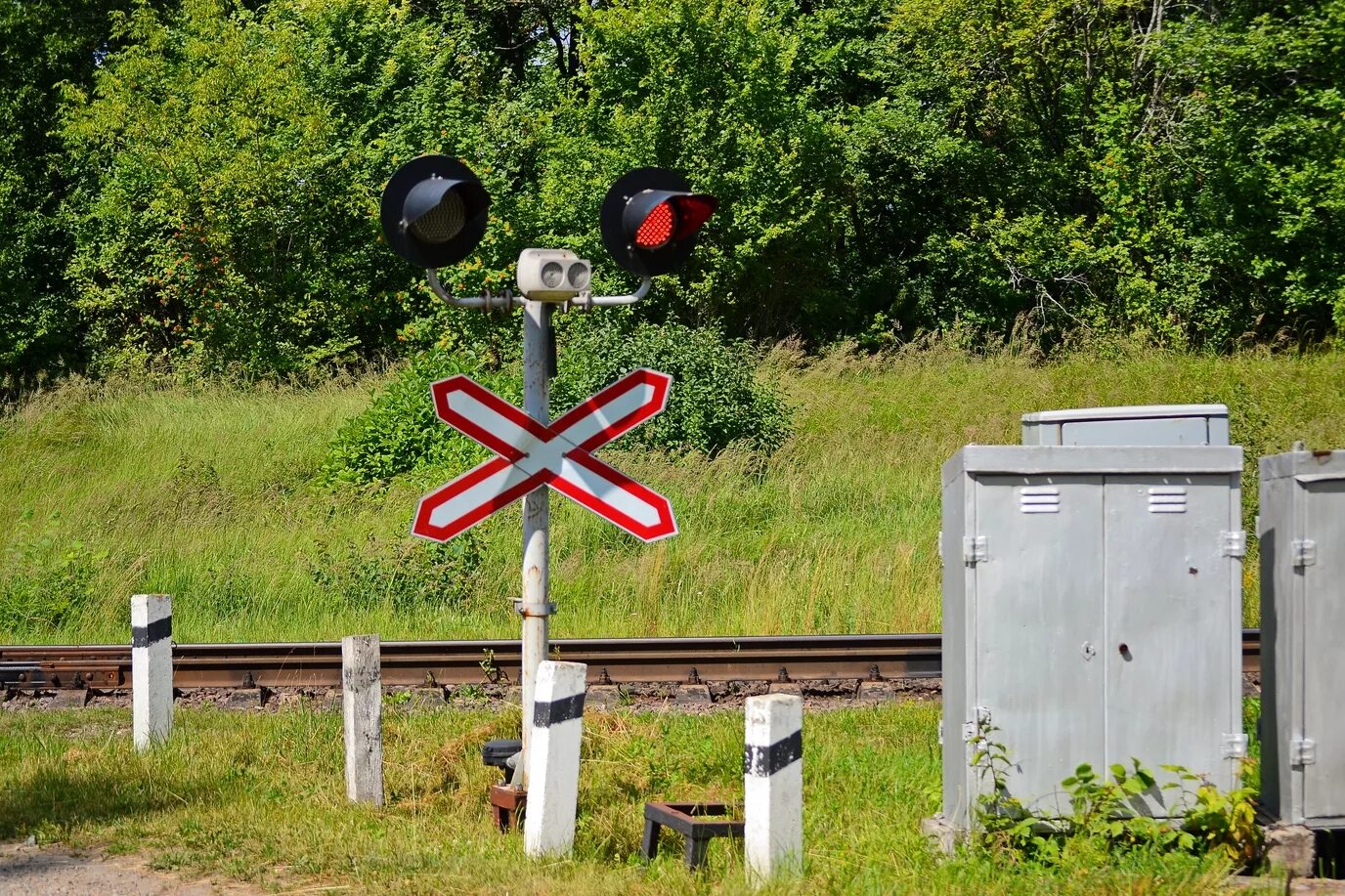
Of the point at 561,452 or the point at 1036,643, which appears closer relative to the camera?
the point at 1036,643

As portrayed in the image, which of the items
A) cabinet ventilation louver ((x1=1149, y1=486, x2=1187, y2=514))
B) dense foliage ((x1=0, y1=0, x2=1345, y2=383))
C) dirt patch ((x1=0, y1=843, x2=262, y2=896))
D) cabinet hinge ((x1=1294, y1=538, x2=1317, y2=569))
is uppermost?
dense foliage ((x1=0, y1=0, x2=1345, y2=383))

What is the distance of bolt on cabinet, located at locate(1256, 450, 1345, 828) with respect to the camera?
622 cm

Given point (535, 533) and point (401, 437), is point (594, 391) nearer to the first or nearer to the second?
point (401, 437)

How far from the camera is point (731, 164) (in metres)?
26.3

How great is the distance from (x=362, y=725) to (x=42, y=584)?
7.60 metres

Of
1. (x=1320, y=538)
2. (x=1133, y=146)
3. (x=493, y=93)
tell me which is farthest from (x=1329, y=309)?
(x=1320, y=538)

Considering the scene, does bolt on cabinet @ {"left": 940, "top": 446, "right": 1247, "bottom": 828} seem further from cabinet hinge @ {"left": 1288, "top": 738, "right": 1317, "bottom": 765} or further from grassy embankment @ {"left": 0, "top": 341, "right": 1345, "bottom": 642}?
grassy embankment @ {"left": 0, "top": 341, "right": 1345, "bottom": 642}

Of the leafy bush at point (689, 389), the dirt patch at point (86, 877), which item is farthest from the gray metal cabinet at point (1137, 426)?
the leafy bush at point (689, 389)

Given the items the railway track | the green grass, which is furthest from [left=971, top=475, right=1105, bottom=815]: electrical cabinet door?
the railway track

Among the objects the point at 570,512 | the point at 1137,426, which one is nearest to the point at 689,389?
the point at 570,512

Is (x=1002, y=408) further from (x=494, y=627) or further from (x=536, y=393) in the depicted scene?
(x=536, y=393)

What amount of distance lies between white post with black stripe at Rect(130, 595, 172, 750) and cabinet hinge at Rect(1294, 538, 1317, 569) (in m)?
6.47

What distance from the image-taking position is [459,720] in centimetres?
893

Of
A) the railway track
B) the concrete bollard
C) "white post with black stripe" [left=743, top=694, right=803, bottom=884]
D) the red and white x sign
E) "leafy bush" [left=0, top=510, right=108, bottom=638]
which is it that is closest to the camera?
"white post with black stripe" [left=743, top=694, right=803, bottom=884]
